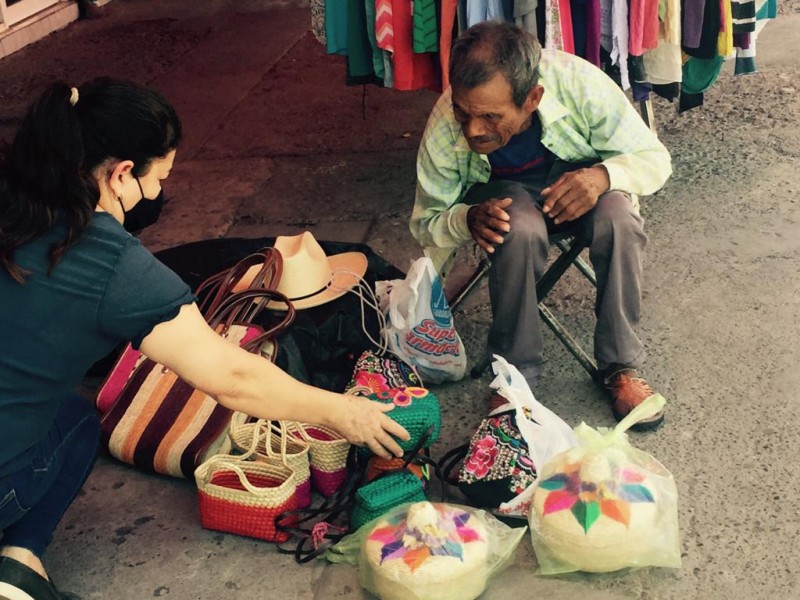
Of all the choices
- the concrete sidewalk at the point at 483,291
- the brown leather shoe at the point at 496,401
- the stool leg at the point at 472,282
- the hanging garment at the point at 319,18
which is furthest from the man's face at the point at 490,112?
the hanging garment at the point at 319,18

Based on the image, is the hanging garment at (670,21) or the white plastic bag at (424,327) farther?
the hanging garment at (670,21)

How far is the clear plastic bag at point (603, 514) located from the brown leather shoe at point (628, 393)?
17.3 inches

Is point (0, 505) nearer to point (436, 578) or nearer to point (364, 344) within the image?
point (436, 578)

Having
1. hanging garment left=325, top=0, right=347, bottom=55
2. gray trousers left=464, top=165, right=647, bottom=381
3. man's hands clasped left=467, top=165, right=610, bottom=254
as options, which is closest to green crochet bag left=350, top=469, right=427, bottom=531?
gray trousers left=464, top=165, right=647, bottom=381

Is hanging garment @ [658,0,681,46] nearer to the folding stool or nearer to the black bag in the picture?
the folding stool

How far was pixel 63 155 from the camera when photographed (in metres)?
1.98

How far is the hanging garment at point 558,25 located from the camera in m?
3.27

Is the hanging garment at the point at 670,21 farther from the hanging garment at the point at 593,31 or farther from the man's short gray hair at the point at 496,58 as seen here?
the man's short gray hair at the point at 496,58

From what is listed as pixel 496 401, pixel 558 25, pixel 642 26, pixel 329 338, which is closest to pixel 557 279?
pixel 496 401

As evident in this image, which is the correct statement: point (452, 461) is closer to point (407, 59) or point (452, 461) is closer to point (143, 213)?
point (143, 213)

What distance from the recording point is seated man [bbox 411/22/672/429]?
2689 millimetres

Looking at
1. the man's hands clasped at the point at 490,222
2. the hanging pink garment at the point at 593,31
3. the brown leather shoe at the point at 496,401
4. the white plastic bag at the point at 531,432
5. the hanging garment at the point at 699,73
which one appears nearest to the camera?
the white plastic bag at the point at 531,432

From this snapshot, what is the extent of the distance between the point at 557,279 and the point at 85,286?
4.76 feet

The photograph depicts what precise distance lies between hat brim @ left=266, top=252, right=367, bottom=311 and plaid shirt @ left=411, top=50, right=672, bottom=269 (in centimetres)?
36
